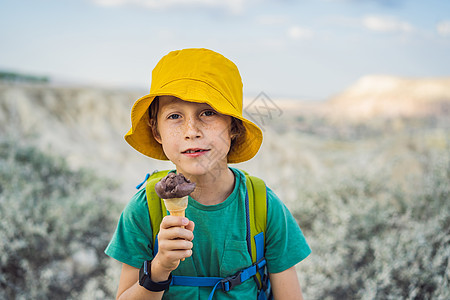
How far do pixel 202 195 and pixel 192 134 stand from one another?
31cm

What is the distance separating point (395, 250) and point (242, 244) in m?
2.39

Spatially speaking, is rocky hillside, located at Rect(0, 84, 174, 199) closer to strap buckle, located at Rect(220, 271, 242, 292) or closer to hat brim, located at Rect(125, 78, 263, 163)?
hat brim, located at Rect(125, 78, 263, 163)

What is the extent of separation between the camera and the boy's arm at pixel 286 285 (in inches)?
59.4

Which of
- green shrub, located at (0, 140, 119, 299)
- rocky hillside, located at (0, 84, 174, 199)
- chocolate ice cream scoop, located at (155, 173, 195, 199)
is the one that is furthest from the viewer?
rocky hillside, located at (0, 84, 174, 199)

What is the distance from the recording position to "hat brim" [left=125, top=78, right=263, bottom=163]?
1286 mm

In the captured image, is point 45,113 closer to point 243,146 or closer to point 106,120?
point 106,120

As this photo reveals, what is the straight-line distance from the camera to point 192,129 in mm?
1325

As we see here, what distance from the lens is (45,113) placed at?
1075 cm

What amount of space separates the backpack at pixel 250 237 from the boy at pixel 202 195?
0.02 meters

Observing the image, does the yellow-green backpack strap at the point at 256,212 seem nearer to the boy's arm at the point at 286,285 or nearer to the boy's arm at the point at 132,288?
the boy's arm at the point at 286,285

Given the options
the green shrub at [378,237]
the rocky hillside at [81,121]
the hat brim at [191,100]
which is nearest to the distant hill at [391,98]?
the green shrub at [378,237]

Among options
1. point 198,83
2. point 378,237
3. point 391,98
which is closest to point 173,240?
point 198,83

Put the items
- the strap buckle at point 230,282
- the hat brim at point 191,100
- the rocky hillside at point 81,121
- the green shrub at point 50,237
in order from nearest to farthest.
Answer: the hat brim at point 191,100
the strap buckle at point 230,282
the green shrub at point 50,237
the rocky hillside at point 81,121

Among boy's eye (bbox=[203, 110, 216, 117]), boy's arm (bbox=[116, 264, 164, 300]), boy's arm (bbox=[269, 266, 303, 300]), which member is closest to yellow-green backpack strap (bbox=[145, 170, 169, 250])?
boy's arm (bbox=[116, 264, 164, 300])
